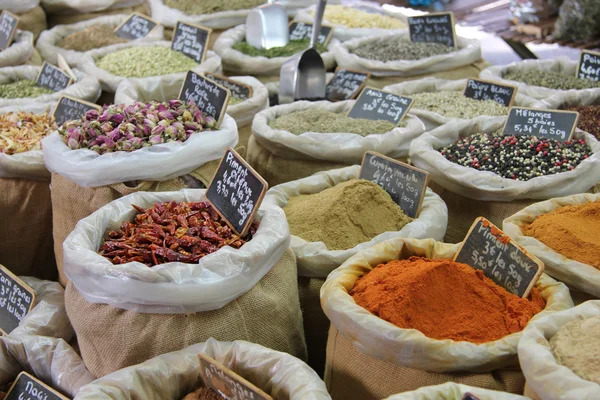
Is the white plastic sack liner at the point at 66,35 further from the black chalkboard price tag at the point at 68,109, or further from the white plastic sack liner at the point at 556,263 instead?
the white plastic sack liner at the point at 556,263

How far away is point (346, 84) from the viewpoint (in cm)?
283

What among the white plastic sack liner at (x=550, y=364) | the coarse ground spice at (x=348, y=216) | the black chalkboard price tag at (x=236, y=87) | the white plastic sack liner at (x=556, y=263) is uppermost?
the white plastic sack liner at (x=550, y=364)

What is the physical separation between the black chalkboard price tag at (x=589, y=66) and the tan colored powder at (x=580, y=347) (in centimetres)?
187

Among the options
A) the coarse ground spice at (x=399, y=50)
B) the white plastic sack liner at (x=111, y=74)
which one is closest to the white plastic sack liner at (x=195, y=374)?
the white plastic sack liner at (x=111, y=74)

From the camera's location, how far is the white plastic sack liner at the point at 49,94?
Answer: 253cm

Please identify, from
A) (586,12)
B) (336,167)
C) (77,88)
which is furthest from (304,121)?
(586,12)

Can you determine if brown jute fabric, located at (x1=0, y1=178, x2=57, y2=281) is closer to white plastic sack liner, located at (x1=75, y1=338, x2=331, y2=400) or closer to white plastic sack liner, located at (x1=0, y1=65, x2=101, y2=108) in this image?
white plastic sack liner, located at (x1=0, y1=65, x2=101, y2=108)

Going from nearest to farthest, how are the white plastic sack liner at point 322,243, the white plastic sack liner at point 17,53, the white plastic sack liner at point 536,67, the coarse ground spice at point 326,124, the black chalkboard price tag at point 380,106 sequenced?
1. the white plastic sack liner at point 322,243
2. the coarse ground spice at point 326,124
3. the black chalkboard price tag at point 380,106
4. the white plastic sack liner at point 536,67
5. the white plastic sack liner at point 17,53

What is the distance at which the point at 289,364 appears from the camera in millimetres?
1293

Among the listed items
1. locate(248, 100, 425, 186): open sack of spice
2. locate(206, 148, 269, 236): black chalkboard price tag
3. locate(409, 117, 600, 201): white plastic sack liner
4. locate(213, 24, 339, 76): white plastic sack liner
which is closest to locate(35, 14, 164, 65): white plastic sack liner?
locate(213, 24, 339, 76): white plastic sack liner

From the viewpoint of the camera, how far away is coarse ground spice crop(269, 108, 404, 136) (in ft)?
7.18

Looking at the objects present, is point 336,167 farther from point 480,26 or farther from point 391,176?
point 480,26

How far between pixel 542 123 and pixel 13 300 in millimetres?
1629

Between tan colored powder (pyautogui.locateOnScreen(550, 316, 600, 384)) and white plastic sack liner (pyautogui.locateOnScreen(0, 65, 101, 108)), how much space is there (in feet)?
6.37
